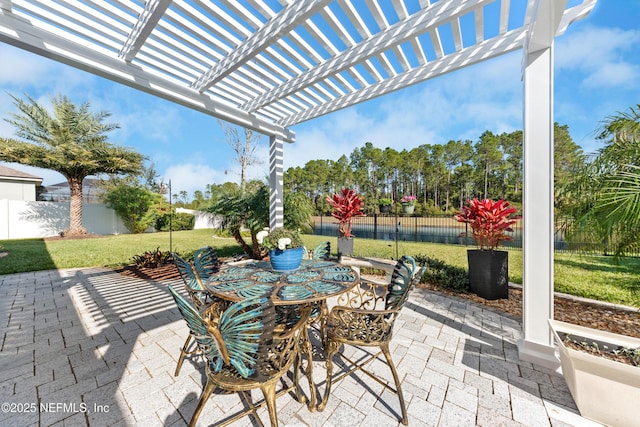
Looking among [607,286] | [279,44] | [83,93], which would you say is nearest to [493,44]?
[279,44]

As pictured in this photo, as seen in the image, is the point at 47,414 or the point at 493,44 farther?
the point at 493,44

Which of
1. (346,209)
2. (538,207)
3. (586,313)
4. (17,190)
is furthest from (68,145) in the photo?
(586,313)

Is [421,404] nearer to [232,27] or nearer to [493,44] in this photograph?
[493,44]

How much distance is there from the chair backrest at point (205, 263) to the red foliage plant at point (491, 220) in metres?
3.75

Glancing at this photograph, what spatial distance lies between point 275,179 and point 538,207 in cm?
394

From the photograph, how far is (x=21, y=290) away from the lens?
4.06 meters

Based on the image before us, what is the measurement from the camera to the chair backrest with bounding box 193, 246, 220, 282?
2717 millimetres

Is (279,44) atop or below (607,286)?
atop

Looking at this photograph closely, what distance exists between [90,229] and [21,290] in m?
10.7

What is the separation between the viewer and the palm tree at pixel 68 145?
31.0ft

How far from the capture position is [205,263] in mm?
2797

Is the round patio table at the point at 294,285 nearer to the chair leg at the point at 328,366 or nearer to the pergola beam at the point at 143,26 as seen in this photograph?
the chair leg at the point at 328,366

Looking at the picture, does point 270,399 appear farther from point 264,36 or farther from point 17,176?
point 17,176

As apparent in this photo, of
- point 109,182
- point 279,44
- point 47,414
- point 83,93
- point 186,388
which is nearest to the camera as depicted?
point 47,414
